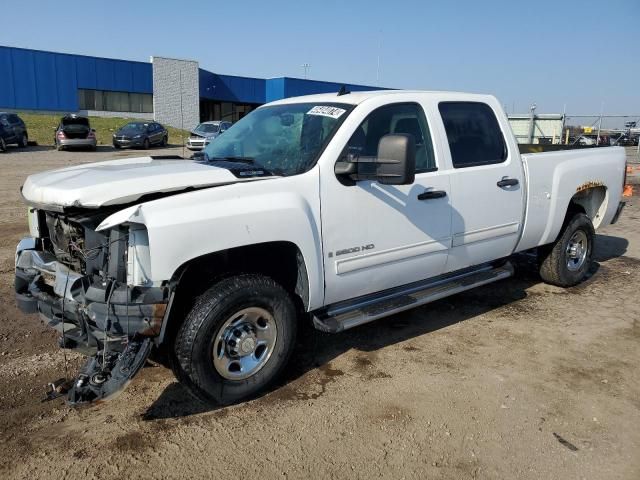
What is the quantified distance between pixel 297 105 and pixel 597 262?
4.99m

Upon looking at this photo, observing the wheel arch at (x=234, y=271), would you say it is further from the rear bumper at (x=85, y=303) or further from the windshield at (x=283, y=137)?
the windshield at (x=283, y=137)

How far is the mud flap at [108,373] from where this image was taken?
307 cm

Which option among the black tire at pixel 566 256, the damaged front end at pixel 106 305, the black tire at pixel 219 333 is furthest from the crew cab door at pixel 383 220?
the black tire at pixel 566 256

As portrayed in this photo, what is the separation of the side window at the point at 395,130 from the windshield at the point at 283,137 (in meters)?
0.18

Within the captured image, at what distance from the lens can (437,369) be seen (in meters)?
4.21

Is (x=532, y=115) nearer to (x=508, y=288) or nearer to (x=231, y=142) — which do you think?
(x=508, y=288)

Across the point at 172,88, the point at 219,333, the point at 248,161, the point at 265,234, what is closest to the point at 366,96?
the point at 248,161

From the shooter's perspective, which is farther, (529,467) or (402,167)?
(402,167)

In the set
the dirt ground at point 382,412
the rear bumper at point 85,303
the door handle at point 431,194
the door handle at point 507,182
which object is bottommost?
the dirt ground at point 382,412

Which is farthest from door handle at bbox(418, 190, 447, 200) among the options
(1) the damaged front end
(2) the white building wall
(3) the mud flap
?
(2) the white building wall

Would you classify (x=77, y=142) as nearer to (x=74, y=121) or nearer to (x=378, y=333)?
(x=74, y=121)

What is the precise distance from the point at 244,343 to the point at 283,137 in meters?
1.59

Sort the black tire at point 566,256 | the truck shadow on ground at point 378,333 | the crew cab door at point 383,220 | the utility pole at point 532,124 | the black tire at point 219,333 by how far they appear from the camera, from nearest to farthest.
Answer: the black tire at point 219,333, the truck shadow on ground at point 378,333, the crew cab door at point 383,220, the black tire at point 566,256, the utility pole at point 532,124

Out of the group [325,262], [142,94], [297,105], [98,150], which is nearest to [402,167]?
[325,262]
